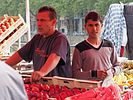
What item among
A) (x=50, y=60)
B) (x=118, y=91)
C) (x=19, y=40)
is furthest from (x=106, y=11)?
(x=118, y=91)

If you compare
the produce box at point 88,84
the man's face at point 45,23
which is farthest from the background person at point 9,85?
the man's face at point 45,23

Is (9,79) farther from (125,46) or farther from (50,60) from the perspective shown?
(125,46)

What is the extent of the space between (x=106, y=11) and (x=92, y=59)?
3113 mm

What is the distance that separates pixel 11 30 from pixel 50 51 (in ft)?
8.69

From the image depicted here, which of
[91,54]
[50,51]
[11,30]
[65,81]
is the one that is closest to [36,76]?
[65,81]

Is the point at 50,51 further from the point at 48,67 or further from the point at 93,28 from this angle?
the point at 93,28

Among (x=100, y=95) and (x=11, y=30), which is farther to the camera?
(x=11, y=30)

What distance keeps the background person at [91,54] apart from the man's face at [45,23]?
332mm

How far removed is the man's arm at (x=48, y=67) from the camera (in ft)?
9.57

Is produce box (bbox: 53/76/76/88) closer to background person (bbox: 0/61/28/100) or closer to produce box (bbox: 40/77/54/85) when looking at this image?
produce box (bbox: 40/77/54/85)

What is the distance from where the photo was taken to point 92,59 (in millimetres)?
3393

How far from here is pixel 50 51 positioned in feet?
10.6

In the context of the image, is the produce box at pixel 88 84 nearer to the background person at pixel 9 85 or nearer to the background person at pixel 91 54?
the background person at pixel 91 54

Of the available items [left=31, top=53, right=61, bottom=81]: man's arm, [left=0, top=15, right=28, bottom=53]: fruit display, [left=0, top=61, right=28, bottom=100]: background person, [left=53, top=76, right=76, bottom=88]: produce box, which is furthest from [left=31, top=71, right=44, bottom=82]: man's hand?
[left=0, top=15, right=28, bottom=53]: fruit display
